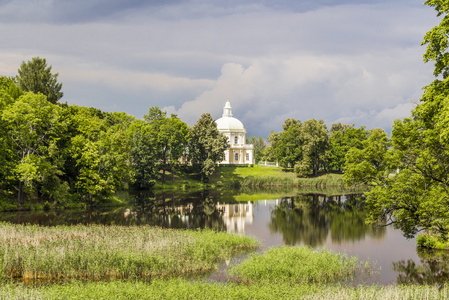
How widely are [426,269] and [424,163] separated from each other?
8.19 meters

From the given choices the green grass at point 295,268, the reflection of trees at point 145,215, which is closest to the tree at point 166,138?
the reflection of trees at point 145,215

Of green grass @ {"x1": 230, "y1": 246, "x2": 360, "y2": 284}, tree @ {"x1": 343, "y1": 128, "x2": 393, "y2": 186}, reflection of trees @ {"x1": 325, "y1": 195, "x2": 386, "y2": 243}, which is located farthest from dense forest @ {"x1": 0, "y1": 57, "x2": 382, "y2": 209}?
green grass @ {"x1": 230, "y1": 246, "x2": 360, "y2": 284}

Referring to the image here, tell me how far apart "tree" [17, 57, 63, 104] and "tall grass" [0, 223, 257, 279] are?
52.6 meters

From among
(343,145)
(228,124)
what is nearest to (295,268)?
(343,145)

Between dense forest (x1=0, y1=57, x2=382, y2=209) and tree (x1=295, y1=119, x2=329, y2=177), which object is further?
tree (x1=295, y1=119, x2=329, y2=177)

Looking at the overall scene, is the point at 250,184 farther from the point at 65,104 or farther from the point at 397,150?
the point at 397,150

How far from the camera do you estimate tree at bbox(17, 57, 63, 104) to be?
7088cm

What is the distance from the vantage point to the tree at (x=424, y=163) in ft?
51.0

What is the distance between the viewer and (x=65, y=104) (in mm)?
68812

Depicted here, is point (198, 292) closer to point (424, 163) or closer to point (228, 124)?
point (424, 163)

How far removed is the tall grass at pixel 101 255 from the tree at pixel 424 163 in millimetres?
11117

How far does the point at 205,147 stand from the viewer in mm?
85062

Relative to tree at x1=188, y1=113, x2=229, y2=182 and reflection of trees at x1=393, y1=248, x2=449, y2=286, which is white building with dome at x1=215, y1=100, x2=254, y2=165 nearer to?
tree at x1=188, y1=113, x2=229, y2=182

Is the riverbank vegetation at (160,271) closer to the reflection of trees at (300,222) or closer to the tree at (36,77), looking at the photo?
the reflection of trees at (300,222)
